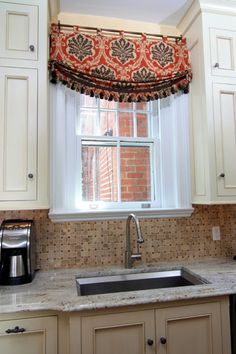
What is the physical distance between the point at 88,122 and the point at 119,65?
473mm

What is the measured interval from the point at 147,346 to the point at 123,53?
1.85 metres

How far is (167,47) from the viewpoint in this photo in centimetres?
212

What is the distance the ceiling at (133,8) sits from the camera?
198cm

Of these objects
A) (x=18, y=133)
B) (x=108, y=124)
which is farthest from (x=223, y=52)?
(x=18, y=133)

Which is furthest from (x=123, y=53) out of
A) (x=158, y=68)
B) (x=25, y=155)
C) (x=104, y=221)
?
(x=104, y=221)

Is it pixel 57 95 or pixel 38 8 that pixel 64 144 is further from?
pixel 38 8

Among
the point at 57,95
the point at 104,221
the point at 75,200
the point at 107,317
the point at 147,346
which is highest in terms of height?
the point at 57,95

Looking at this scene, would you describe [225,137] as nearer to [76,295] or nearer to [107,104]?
[107,104]

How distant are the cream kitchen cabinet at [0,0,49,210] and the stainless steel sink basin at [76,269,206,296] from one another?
23.2 inches

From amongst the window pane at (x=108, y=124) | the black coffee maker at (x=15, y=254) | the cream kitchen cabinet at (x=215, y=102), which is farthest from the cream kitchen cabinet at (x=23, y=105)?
the cream kitchen cabinet at (x=215, y=102)

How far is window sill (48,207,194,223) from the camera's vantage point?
1896 mm

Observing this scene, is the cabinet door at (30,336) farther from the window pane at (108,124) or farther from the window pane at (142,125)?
the window pane at (142,125)

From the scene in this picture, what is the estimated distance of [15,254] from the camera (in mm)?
1606

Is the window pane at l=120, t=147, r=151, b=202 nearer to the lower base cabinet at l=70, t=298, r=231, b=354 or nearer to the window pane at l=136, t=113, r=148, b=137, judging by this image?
the window pane at l=136, t=113, r=148, b=137
